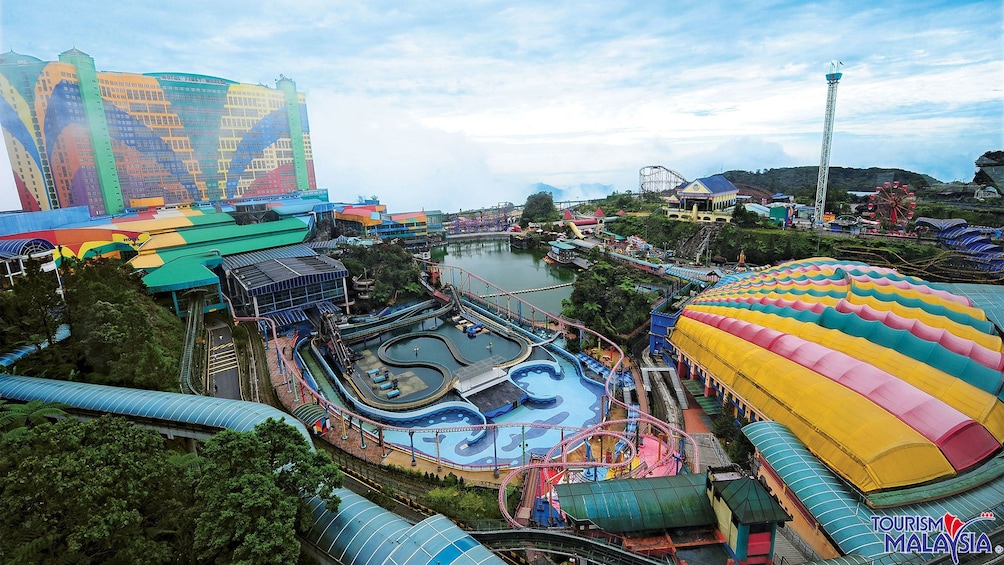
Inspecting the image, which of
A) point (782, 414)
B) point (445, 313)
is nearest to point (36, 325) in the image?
point (445, 313)

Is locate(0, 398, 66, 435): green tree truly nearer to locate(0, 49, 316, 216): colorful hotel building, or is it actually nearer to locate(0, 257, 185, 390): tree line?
locate(0, 257, 185, 390): tree line

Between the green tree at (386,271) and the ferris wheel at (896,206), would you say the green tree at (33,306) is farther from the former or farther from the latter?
the ferris wheel at (896,206)

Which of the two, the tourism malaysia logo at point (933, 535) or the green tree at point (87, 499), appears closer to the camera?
the green tree at point (87, 499)

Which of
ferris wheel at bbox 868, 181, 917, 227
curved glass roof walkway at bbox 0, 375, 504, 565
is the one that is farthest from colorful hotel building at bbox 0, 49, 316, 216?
ferris wheel at bbox 868, 181, 917, 227

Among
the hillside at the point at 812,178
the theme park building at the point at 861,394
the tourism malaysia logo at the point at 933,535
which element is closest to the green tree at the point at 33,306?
the theme park building at the point at 861,394

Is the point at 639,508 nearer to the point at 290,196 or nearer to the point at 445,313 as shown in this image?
the point at 445,313
